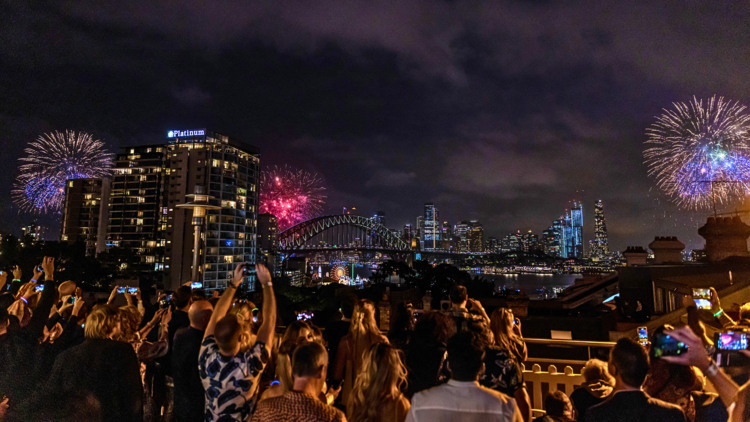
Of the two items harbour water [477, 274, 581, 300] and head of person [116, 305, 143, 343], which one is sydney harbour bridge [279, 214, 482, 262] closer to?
harbour water [477, 274, 581, 300]

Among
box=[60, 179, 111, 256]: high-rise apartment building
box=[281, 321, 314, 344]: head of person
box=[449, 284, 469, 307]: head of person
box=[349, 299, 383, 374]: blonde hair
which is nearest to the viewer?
box=[281, 321, 314, 344]: head of person

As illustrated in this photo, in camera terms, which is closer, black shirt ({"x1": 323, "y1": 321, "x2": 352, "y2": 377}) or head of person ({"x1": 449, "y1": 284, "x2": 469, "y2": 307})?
black shirt ({"x1": 323, "y1": 321, "x2": 352, "y2": 377})

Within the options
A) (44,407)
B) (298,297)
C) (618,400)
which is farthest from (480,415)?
(298,297)

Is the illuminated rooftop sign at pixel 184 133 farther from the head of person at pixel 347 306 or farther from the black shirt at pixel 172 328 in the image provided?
the head of person at pixel 347 306

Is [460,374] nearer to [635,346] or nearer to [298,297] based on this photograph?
[635,346]

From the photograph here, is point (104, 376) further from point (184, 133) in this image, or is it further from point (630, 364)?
point (184, 133)

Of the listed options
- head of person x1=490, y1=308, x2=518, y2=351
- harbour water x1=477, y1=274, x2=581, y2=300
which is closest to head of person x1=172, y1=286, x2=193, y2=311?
head of person x1=490, y1=308, x2=518, y2=351
